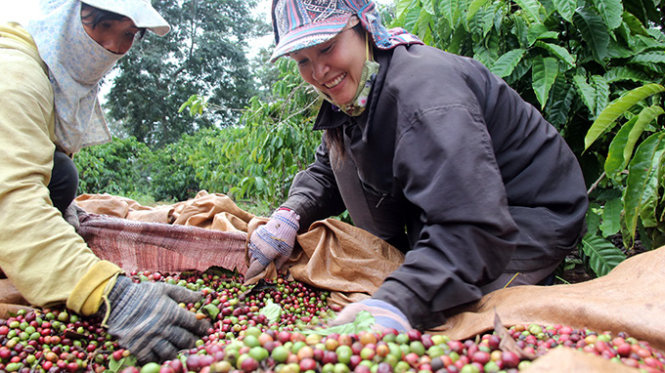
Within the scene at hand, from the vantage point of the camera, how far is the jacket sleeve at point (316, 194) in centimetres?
270

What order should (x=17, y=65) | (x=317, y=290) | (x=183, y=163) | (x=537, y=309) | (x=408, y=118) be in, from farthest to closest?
(x=183, y=163)
(x=317, y=290)
(x=17, y=65)
(x=408, y=118)
(x=537, y=309)

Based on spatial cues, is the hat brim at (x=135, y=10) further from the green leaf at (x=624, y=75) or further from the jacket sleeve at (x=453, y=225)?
the green leaf at (x=624, y=75)

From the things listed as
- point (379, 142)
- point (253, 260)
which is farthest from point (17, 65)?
point (379, 142)

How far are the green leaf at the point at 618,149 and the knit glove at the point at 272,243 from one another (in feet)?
5.34

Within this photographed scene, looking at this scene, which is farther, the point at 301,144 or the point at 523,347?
the point at 301,144

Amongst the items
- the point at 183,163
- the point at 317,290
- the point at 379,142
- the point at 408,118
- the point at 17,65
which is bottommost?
the point at 183,163

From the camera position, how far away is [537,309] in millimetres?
1439

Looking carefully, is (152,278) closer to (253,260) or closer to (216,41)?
(253,260)

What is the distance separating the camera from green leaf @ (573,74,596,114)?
7.68ft

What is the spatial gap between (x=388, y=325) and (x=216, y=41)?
2855 centimetres

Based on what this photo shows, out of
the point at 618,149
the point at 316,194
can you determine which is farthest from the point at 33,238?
the point at 618,149

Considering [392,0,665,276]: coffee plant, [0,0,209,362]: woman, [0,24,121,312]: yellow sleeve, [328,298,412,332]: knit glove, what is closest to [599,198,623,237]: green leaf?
[392,0,665,276]: coffee plant

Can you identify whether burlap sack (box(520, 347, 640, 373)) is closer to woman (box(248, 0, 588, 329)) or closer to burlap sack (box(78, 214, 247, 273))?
woman (box(248, 0, 588, 329))

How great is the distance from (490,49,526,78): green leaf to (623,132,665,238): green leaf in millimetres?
868
